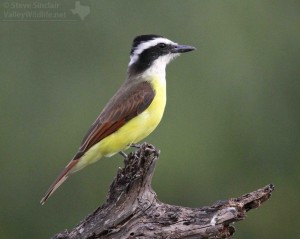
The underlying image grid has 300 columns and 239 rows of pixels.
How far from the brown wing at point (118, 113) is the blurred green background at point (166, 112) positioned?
234 inches

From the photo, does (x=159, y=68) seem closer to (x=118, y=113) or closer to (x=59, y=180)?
(x=118, y=113)

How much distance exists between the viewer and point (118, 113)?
11.3 meters

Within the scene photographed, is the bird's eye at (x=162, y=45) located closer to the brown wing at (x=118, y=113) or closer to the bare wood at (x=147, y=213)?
the brown wing at (x=118, y=113)

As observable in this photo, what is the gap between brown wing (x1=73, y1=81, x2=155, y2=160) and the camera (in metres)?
11.2

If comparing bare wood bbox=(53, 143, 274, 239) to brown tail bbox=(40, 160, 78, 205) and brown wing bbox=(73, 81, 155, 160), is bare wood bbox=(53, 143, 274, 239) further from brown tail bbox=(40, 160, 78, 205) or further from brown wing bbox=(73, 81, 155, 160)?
brown wing bbox=(73, 81, 155, 160)

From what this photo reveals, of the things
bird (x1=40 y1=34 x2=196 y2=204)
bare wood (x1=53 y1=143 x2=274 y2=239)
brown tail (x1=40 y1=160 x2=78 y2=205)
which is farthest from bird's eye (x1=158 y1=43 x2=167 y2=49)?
bare wood (x1=53 y1=143 x2=274 y2=239)

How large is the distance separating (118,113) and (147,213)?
139cm

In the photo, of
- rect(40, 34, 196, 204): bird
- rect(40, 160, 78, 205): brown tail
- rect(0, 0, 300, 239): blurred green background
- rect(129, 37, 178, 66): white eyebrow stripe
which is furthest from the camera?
rect(0, 0, 300, 239): blurred green background

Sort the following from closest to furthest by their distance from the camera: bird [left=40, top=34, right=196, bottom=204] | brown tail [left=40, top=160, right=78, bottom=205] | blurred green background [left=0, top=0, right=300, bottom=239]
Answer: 1. brown tail [left=40, top=160, right=78, bottom=205]
2. bird [left=40, top=34, right=196, bottom=204]
3. blurred green background [left=0, top=0, right=300, bottom=239]

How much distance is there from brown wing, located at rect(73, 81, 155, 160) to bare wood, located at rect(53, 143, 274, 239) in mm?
874

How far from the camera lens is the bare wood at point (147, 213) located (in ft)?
32.4

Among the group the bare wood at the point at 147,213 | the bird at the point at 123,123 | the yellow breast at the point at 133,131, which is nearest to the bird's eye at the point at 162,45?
the bird at the point at 123,123

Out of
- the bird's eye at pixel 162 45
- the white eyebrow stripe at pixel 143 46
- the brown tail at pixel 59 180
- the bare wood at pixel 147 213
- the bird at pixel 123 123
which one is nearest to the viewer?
the bare wood at pixel 147 213

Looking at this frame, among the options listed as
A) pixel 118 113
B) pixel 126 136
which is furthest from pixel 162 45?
pixel 126 136
